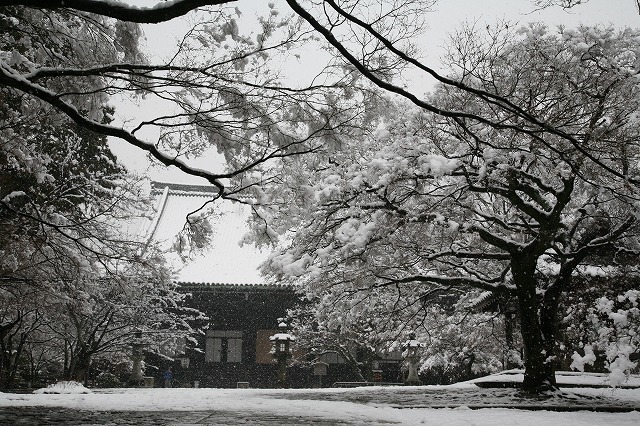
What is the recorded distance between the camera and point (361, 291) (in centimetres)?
1052

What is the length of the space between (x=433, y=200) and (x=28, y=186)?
752cm

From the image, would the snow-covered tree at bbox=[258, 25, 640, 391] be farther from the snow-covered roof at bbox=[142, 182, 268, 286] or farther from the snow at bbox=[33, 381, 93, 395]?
the snow-covered roof at bbox=[142, 182, 268, 286]

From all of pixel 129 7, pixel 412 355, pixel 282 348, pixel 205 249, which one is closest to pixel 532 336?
pixel 129 7

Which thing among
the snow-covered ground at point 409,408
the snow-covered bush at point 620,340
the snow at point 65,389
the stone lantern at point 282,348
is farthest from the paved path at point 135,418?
the stone lantern at point 282,348

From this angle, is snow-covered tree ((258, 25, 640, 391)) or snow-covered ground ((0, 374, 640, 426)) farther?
snow-covered tree ((258, 25, 640, 391))

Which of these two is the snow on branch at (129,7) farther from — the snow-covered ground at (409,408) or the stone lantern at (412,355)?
the stone lantern at (412,355)

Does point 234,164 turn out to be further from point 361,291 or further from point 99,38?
point 361,291

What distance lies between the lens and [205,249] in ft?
58.0

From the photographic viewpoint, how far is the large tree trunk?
9.38 m

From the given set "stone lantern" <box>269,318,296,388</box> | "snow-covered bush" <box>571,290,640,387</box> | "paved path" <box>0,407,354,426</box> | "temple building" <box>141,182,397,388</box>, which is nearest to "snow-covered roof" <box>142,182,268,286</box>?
"temple building" <box>141,182,397,388</box>

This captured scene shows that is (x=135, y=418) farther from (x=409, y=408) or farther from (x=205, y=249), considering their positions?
(x=205, y=249)

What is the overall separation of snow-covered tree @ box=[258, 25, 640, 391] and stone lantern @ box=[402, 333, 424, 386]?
23.8 ft

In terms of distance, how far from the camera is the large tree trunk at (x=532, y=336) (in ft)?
30.8

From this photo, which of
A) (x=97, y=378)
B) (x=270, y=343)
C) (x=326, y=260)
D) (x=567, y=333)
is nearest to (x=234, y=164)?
(x=326, y=260)
